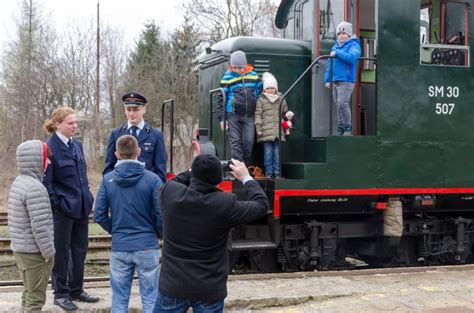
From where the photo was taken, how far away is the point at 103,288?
6195 mm

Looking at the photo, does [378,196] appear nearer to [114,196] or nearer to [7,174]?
[114,196]

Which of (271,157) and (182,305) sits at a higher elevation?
(271,157)

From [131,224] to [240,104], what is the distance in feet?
9.31

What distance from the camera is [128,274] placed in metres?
4.74

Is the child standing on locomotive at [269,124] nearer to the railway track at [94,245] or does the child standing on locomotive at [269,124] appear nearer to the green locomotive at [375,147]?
the green locomotive at [375,147]

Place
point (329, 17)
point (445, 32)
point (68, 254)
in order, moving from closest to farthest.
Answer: point (68, 254), point (445, 32), point (329, 17)

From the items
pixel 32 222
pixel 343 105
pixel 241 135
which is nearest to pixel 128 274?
pixel 32 222

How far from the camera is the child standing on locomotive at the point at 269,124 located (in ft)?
23.6

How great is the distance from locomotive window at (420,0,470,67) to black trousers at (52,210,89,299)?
15.1ft

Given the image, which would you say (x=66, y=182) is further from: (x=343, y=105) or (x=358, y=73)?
(x=358, y=73)

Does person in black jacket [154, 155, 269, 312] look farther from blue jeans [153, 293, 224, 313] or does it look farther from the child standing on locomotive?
the child standing on locomotive

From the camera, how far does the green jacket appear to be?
7.18 metres

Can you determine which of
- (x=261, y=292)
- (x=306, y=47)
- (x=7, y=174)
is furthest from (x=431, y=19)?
(x=7, y=174)

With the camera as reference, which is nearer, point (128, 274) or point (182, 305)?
point (182, 305)
